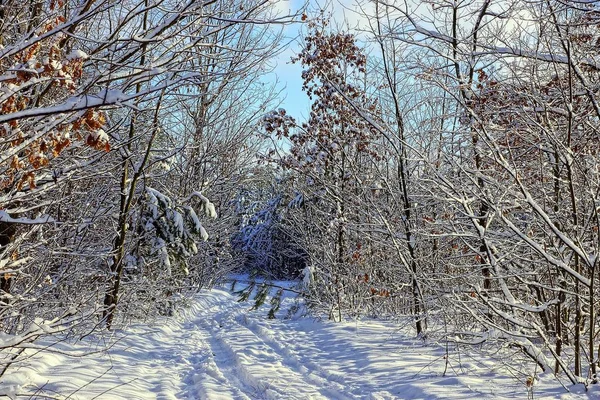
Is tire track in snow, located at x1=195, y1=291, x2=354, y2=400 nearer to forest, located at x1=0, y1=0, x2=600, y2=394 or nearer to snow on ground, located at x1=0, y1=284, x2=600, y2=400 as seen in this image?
snow on ground, located at x1=0, y1=284, x2=600, y2=400

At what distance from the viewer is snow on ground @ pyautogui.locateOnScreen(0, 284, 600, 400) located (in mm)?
5082

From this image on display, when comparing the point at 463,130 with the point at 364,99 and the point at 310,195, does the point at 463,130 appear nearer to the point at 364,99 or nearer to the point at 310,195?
the point at 364,99

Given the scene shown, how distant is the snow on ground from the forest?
43 cm

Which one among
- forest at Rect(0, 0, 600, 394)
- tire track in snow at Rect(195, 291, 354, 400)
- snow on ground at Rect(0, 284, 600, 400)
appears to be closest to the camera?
forest at Rect(0, 0, 600, 394)

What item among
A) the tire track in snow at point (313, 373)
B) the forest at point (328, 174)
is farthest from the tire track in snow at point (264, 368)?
the forest at point (328, 174)

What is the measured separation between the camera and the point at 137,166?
9000 mm

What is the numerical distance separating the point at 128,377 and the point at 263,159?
680 centimetres

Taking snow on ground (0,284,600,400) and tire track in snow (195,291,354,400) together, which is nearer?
snow on ground (0,284,600,400)

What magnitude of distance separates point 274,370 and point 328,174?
20.1 feet

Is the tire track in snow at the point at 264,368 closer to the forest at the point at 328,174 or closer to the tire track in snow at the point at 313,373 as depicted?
the tire track in snow at the point at 313,373

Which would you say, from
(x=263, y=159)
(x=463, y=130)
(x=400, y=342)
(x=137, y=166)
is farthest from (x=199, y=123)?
(x=463, y=130)

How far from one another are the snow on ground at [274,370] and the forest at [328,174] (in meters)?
0.43

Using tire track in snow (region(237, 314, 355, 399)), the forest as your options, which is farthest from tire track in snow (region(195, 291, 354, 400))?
the forest

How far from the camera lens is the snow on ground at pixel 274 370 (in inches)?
200
